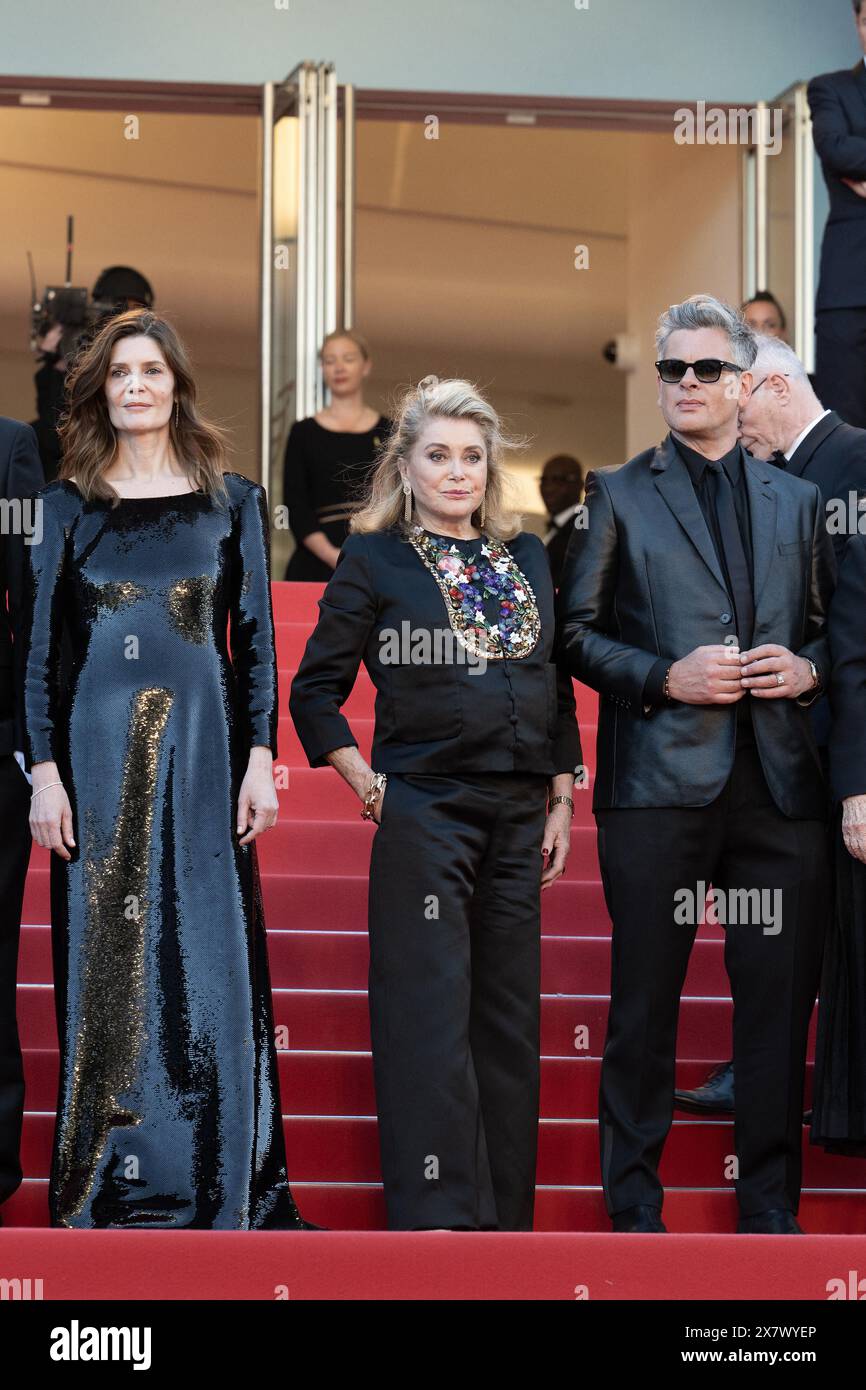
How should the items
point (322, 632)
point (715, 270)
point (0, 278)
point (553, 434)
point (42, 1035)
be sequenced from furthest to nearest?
point (553, 434)
point (0, 278)
point (715, 270)
point (42, 1035)
point (322, 632)

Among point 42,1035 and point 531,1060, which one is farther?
point 42,1035

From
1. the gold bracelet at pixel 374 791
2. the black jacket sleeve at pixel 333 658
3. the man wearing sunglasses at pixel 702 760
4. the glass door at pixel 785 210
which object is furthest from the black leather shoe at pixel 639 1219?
the glass door at pixel 785 210

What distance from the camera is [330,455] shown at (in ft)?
27.6

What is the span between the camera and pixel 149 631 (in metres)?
4.26

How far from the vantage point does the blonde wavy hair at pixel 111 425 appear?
438cm

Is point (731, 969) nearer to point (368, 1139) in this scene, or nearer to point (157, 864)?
point (368, 1139)

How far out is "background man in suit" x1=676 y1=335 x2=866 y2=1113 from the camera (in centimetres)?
523

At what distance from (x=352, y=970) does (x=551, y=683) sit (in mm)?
1276

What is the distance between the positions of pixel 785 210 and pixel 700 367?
6497 mm

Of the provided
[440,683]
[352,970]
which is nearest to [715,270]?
[352,970]

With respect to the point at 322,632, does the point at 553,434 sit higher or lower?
higher

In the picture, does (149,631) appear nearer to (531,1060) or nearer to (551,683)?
(551,683)

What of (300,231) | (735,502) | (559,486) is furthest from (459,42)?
(735,502)

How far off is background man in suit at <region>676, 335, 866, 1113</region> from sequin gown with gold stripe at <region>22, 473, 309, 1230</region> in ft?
5.21
